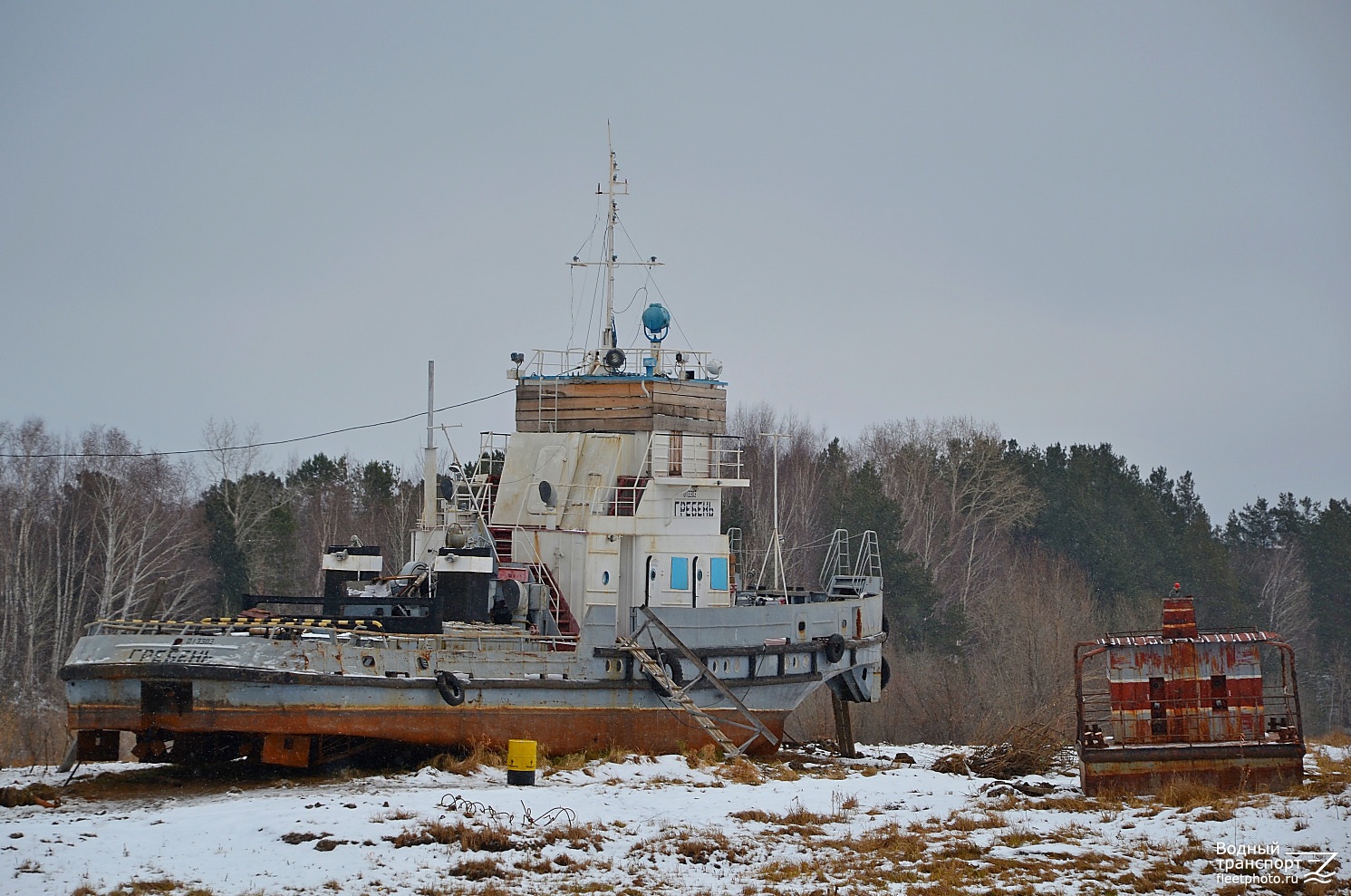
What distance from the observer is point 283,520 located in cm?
4178

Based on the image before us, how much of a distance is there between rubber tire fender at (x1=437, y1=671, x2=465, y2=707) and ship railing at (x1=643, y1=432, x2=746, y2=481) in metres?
5.42

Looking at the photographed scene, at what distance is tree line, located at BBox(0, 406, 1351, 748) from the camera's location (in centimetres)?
3953

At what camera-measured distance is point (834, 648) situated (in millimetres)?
26031

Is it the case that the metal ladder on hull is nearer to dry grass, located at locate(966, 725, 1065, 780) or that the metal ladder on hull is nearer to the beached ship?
the beached ship

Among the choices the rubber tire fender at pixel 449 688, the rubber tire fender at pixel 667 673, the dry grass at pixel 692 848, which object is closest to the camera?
the dry grass at pixel 692 848

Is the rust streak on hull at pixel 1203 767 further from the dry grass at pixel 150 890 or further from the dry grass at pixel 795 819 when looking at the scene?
the dry grass at pixel 150 890

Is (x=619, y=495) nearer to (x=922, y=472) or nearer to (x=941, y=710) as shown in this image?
(x=941, y=710)

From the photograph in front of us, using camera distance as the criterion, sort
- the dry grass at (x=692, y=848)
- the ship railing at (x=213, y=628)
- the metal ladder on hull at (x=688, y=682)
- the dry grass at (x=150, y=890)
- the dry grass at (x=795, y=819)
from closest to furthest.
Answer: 1. the dry grass at (x=150, y=890)
2. the dry grass at (x=692, y=848)
3. the dry grass at (x=795, y=819)
4. the ship railing at (x=213, y=628)
5. the metal ladder on hull at (x=688, y=682)

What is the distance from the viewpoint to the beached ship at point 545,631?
2020 centimetres

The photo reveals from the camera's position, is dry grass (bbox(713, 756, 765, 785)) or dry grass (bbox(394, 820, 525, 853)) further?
dry grass (bbox(713, 756, 765, 785))

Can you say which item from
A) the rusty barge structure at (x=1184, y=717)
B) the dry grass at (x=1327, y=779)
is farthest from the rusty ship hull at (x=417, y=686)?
the dry grass at (x=1327, y=779)

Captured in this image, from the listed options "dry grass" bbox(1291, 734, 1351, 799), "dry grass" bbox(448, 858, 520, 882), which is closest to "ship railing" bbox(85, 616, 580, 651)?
"dry grass" bbox(448, 858, 520, 882)

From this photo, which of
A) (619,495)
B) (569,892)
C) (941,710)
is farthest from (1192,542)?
(569,892)

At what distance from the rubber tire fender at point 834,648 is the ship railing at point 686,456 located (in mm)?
3230
